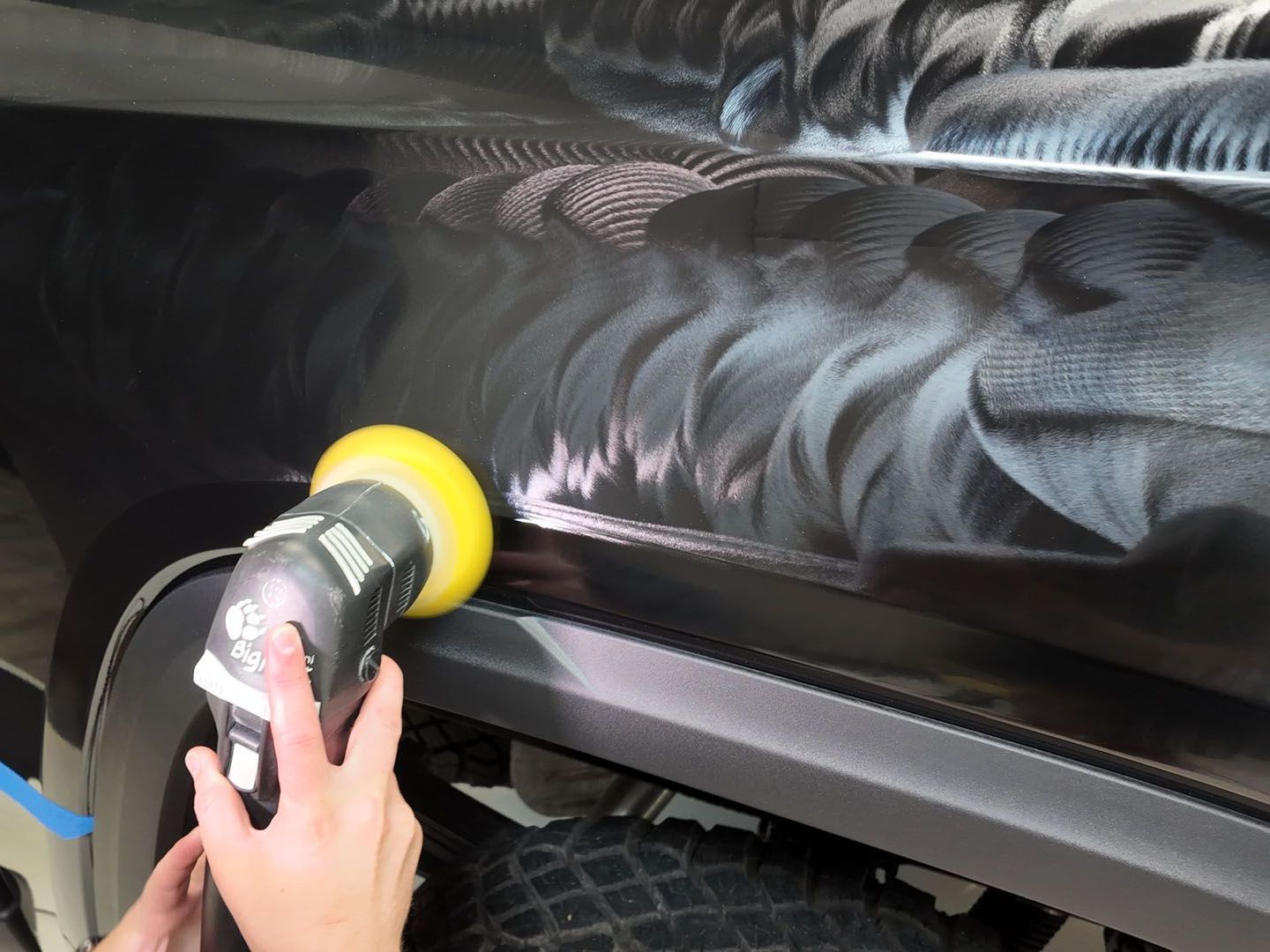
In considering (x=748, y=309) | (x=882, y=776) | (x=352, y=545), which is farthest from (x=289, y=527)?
(x=882, y=776)

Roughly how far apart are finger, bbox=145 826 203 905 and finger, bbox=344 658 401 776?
0.27 metres

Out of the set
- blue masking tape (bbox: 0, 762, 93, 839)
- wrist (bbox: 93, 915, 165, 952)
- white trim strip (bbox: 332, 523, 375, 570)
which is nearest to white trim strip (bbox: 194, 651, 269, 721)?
white trim strip (bbox: 332, 523, 375, 570)

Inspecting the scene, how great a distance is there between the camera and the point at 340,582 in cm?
65

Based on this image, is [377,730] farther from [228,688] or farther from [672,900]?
[672,900]

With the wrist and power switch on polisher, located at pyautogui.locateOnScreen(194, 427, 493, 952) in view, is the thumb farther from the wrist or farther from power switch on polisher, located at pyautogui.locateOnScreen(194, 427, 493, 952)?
the wrist

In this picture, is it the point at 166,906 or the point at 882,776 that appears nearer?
the point at 882,776

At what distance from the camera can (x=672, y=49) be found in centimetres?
64

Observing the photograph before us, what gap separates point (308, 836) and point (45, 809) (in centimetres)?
62

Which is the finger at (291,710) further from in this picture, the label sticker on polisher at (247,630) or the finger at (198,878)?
the finger at (198,878)

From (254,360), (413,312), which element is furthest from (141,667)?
(413,312)

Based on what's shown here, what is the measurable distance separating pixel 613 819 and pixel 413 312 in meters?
0.53

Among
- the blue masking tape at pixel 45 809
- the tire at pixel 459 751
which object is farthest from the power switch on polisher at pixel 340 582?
the tire at pixel 459 751

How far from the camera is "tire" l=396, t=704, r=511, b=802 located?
1.29m

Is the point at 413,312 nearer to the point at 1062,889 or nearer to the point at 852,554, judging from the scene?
the point at 852,554
